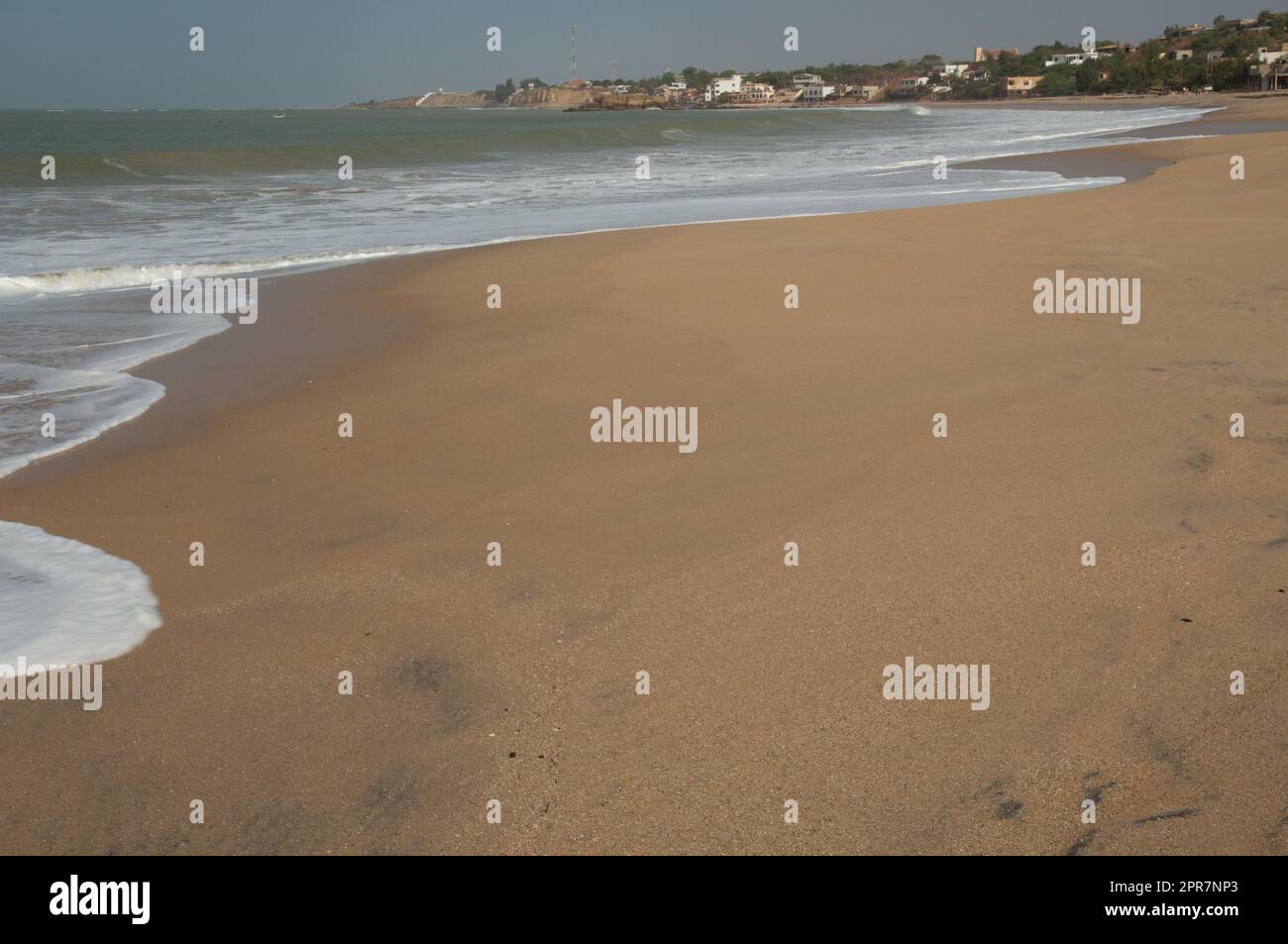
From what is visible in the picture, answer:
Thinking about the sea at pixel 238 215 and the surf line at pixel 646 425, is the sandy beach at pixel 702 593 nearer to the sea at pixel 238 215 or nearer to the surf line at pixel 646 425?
the surf line at pixel 646 425

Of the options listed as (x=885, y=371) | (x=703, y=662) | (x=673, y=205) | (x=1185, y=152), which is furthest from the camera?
(x=1185, y=152)

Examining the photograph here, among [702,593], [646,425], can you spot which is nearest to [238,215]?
[646,425]

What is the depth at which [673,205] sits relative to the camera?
18.1 meters

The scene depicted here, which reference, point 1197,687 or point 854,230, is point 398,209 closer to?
point 854,230

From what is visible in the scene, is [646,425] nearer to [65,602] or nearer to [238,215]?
[65,602]

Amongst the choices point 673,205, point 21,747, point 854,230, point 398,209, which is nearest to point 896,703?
point 21,747

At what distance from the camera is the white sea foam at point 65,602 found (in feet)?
12.0

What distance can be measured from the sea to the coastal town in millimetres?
74143

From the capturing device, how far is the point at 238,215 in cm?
1856

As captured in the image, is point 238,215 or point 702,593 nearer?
point 702,593

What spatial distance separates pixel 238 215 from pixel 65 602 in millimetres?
16187

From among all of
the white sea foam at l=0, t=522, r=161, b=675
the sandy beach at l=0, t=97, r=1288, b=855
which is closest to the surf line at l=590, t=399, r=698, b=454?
the sandy beach at l=0, t=97, r=1288, b=855

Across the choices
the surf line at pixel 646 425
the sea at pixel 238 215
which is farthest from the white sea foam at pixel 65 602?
the surf line at pixel 646 425

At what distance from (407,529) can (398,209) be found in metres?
15.7
